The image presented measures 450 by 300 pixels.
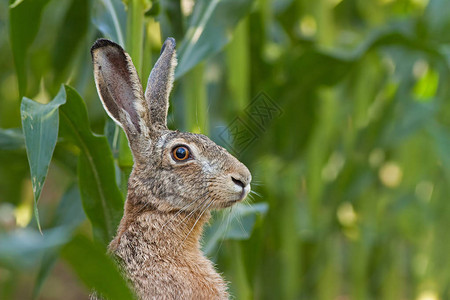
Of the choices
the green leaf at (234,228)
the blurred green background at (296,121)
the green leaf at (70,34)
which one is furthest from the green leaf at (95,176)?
the green leaf at (70,34)

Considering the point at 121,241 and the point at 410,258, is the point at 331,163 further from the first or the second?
the point at 121,241

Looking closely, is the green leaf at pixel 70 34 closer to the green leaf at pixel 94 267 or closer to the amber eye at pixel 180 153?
the amber eye at pixel 180 153

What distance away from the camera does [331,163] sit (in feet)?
12.3

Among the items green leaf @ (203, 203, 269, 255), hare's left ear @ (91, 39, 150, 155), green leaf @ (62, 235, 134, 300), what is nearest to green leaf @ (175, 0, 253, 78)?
green leaf @ (203, 203, 269, 255)

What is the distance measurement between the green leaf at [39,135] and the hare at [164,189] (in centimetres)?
17

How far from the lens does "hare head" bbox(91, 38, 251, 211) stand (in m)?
1.18

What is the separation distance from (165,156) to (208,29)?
2.70 ft

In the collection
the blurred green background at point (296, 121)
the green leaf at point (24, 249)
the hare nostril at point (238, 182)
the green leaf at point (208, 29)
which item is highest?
the green leaf at point (208, 29)

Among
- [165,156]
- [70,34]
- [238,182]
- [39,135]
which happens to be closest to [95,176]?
[39,135]

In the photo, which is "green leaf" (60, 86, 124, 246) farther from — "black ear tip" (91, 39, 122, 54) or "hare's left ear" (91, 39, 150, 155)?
"black ear tip" (91, 39, 122, 54)

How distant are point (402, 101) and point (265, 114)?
2.47 meters

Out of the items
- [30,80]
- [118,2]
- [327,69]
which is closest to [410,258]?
[327,69]

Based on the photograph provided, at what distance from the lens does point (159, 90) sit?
48.8 inches

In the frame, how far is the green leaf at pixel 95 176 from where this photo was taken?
1.43 meters
